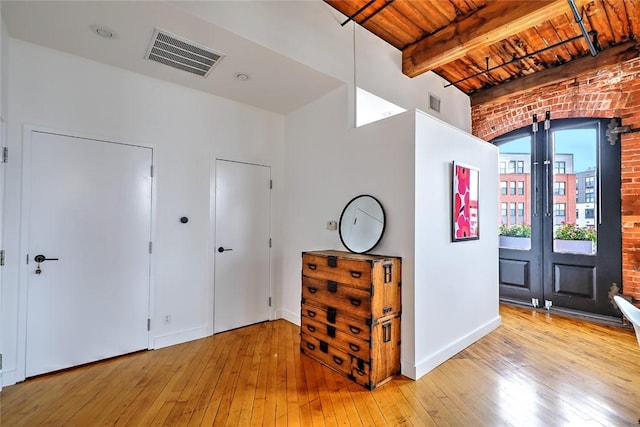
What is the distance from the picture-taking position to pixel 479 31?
3.18 m

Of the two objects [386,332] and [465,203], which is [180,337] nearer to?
[386,332]

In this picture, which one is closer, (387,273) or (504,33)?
(387,273)

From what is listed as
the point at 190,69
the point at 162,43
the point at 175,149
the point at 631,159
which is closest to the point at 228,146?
the point at 175,149

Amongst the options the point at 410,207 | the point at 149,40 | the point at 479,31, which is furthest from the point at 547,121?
the point at 149,40

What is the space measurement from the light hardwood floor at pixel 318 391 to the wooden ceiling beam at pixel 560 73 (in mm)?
3401

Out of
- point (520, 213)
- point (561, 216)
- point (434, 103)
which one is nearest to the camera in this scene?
point (561, 216)

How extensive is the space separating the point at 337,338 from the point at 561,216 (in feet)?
12.3

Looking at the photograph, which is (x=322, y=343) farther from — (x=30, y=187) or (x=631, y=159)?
(x=631, y=159)

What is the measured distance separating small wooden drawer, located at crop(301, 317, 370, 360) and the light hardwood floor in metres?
0.24

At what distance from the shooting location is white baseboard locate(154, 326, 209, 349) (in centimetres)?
316

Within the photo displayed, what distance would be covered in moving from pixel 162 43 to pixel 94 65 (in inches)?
32.4

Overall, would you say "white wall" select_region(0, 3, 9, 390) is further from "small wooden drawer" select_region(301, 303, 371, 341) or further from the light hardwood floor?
"small wooden drawer" select_region(301, 303, 371, 341)

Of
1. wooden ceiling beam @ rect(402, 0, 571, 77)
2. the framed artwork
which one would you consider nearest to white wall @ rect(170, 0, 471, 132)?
wooden ceiling beam @ rect(402, 0, 571, 77)

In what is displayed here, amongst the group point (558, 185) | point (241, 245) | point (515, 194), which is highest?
point (558, 185)
